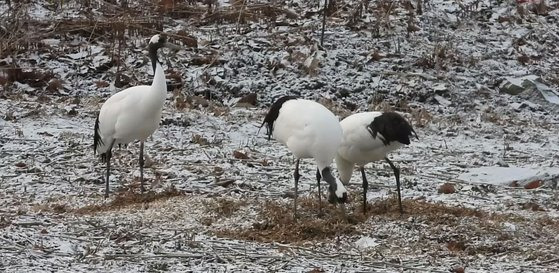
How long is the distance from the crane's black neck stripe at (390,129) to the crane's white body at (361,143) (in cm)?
4

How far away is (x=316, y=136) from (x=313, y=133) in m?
0.04

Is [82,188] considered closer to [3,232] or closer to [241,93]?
[3,232]

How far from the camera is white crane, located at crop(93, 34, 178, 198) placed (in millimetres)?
8766

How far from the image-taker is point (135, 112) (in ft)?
29.0

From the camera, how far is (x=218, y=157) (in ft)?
33.3

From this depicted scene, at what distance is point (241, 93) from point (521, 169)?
474cm

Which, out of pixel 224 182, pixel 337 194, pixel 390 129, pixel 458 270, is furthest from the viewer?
pixel 224 182

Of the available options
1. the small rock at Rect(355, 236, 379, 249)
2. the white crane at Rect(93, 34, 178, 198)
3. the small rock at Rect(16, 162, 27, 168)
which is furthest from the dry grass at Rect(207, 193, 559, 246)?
the small rock at Rect(16, 162, 27, 168)

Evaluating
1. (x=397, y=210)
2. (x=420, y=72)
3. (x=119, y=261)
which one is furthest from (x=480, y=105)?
(x=119, y=261)

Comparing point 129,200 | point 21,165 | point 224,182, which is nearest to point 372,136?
point 224,182

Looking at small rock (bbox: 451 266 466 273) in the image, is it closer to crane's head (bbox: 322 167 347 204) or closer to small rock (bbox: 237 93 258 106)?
crane's head (bbox: 322 167 347 204)

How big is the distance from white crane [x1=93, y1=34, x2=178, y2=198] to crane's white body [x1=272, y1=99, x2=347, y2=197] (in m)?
1.33

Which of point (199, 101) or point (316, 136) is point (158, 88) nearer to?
point (316, 136)

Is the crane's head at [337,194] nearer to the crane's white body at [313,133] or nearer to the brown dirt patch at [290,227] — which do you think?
the crane's white body at [313,133]
